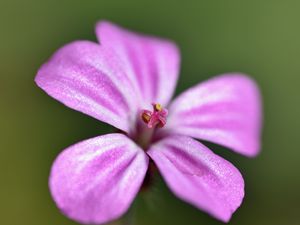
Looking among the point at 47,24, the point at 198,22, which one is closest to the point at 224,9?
the point at 198,22

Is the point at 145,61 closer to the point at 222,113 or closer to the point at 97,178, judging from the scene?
the point at 222,113

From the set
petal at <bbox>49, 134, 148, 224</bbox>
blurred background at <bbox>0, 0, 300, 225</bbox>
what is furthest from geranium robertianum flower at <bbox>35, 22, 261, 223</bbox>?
blurred background at <bbox>0, 0, 300, 225</bbox>

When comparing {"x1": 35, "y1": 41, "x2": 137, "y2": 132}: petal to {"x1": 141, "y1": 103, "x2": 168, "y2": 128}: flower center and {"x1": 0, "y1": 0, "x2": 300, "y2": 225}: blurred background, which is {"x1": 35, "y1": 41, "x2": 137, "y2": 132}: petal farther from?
{"x1": 0, "y1": 0, "x2": 300, "y2": 225}: blurred background

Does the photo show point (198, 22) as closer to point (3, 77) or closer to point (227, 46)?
point (227, 46)

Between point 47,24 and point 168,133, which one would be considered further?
point 47,24

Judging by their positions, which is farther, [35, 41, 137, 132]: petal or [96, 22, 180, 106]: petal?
[96, 22, 180, 106]: petal

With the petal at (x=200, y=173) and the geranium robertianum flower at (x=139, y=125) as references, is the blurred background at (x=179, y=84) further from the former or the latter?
the petal at (x=200, y=173)

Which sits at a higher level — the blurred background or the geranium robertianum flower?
the geranium robertianum flower
